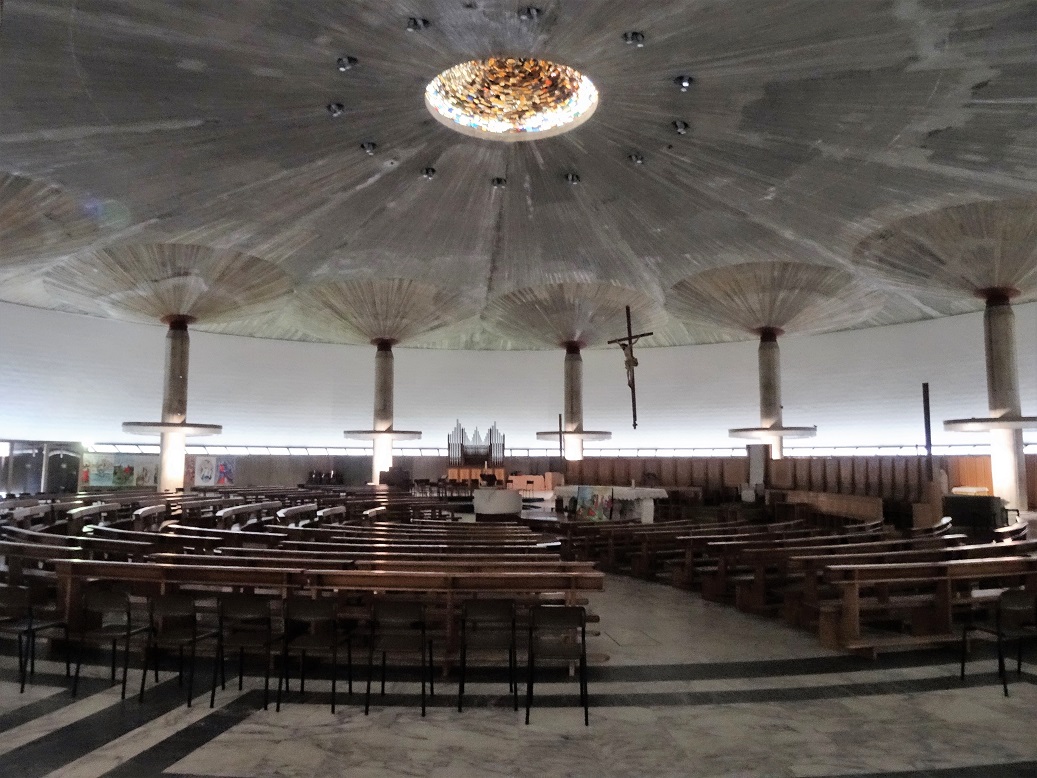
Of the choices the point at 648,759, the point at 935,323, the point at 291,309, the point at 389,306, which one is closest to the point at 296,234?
the point at 389,306

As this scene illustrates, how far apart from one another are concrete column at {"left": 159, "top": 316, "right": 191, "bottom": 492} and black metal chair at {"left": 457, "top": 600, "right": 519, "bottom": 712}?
58.0ft

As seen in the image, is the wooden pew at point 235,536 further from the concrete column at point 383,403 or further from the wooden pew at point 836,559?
the concrete column at point 383,403

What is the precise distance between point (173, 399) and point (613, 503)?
43.2 feet

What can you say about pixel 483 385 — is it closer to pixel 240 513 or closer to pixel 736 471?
pixel 736 471

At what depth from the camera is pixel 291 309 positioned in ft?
80.1

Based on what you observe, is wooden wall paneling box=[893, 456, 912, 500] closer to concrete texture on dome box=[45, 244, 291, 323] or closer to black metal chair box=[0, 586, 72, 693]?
concrete texture on dome box=[45, 244, 291, 323]

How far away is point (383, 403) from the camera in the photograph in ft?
85.9

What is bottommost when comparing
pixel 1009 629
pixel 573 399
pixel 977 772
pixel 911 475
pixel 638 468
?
pixel 977 772

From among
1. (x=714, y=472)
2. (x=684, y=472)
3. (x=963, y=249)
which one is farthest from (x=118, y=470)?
(x=963, y=249)

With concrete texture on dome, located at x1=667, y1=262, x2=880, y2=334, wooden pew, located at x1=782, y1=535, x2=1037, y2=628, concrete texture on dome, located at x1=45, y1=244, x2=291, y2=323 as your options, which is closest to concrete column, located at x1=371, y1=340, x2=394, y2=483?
concrete texture on dome, located at x1=45, y1=244, x2=291, y2=323

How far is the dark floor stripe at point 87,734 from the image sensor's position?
416cm

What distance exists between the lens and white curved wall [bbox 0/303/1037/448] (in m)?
23.3

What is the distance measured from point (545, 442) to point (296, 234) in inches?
622

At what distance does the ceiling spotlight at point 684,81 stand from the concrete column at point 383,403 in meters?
16.5
